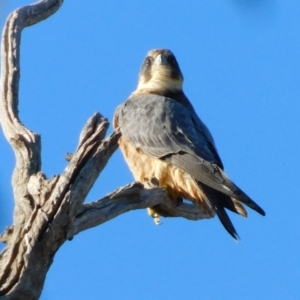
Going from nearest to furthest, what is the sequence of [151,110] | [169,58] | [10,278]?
[10,278], [151,110], [169,58]

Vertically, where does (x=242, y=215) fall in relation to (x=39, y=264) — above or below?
above

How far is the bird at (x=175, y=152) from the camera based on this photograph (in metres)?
5.78

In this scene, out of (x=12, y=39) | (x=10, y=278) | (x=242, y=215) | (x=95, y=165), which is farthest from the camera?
(x=242, y=215)

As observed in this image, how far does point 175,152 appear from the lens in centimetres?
626

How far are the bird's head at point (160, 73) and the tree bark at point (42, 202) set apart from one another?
2554 mm

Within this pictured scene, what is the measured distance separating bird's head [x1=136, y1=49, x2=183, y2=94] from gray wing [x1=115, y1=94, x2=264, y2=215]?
0.44m

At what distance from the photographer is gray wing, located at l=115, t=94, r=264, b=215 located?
600 centimetres

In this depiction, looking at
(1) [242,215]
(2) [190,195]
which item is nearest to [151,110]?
(2) [190,195]

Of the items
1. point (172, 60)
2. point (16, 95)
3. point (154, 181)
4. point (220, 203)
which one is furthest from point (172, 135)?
point (16, 95)

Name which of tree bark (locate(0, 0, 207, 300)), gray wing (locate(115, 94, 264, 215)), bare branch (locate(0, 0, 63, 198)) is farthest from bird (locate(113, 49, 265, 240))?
bare branch (locate(0, 0, 63, 198))

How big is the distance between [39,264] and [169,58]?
12.8 feet

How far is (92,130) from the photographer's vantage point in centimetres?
435

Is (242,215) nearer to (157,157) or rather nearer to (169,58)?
(157,157)

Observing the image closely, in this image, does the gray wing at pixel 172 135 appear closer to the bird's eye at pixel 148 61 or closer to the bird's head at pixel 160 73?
the bird's head at pixel 160 73
